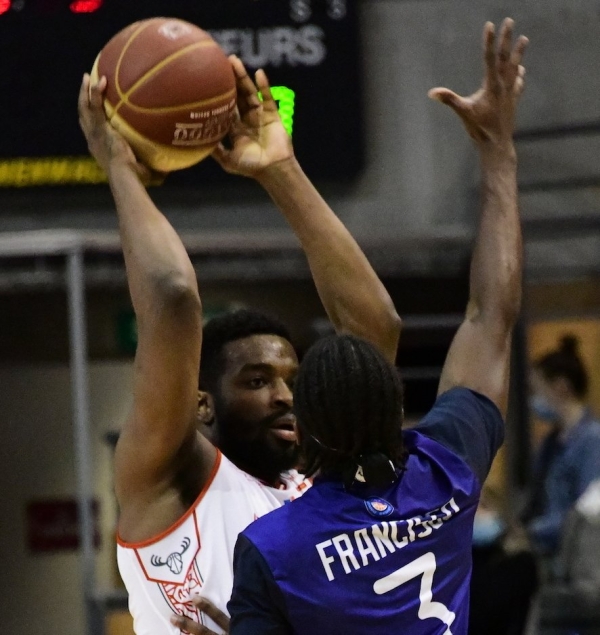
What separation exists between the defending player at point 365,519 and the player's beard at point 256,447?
47 centimetres

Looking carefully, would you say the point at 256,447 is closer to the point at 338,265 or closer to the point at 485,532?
the point at 338,265

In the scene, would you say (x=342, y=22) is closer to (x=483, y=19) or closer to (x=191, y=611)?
(x=483, y=19)

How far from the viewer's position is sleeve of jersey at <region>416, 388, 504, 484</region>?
2.66 meters

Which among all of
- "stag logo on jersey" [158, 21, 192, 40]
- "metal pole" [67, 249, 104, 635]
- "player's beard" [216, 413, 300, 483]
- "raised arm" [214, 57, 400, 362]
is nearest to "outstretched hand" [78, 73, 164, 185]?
"stag logo on jersey" [158, 21, 192, 40]

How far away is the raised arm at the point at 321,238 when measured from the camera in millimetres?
3164

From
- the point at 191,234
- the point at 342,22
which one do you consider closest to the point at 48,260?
the point at 191,234

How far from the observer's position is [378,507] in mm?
2477

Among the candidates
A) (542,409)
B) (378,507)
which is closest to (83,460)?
(542,409)

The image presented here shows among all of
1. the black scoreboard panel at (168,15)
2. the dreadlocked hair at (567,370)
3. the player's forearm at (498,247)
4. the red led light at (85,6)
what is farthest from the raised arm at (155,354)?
the red led light at (85,6)

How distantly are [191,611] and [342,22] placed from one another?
5.31 meters

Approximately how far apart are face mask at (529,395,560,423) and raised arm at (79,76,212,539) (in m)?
4.61

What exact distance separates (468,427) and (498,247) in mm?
454

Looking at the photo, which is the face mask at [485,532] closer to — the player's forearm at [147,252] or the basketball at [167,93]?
the basketball at [167,93]

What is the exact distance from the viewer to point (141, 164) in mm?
2943
